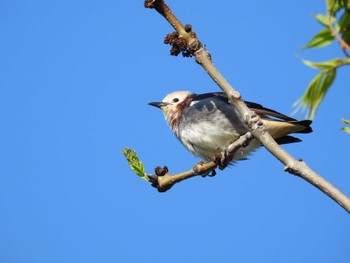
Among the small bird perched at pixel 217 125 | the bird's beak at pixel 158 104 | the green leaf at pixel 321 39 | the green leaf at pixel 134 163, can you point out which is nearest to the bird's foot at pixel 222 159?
the green leaf at pixel 134 163

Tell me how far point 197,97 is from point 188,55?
4452 millimetres

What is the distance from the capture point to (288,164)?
3301 mm

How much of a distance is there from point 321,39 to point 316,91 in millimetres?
229

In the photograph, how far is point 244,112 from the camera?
146 inches

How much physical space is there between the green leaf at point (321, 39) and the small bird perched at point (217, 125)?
4702 millimetres

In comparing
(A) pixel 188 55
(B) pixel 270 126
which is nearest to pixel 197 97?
(B) pixel 270 126

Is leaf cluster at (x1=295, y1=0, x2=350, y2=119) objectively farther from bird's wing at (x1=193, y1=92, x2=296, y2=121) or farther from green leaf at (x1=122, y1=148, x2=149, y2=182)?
bird's wing at (x1=193, y1=92, x2=296, y2=121)

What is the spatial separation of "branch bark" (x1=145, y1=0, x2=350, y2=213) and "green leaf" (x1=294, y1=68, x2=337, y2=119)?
92 centimetres

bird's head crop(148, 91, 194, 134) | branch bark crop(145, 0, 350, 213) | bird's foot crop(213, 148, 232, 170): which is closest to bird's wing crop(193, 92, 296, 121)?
bird's head crop(148, 91, 194, 134)

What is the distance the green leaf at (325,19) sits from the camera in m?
2.08

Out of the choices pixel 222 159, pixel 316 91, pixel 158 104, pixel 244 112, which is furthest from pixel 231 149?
pixel 158 104

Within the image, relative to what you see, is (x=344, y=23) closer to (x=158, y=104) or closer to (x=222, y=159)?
(x=222, y=159)

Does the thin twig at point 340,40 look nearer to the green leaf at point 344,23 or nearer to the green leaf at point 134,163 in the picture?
the green leaf at point 344,23

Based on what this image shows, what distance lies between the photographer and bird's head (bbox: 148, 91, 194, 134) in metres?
8.25
